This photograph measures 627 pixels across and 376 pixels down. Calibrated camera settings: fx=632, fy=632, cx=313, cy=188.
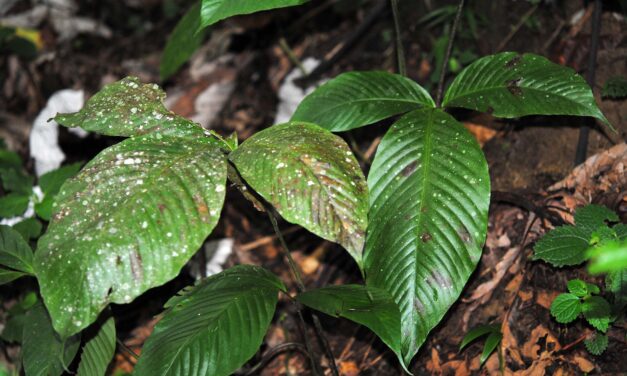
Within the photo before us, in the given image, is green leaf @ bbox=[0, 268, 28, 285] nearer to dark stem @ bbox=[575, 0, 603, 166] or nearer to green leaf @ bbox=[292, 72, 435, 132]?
green leaf @ bbox=[292, 72, 435, 132]

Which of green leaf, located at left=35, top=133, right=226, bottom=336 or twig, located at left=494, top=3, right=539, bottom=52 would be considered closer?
green leaf, located at left=35, top=133, right=226, bottom=336

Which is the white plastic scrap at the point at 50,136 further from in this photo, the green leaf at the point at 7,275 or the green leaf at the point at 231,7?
the green leaf at the point at 231,7

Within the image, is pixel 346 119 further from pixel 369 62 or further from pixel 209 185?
pixel 369 62

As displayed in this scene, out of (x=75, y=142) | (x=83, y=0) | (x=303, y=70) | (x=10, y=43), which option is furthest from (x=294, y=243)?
(x=83, y=0)

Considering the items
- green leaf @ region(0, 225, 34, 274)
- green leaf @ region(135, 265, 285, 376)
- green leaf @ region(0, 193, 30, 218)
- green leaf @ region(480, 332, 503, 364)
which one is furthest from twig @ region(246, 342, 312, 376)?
green leaf @ region(0, 193, 30, 218)

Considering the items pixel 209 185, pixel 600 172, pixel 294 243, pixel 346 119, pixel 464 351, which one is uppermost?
pixel 209 185

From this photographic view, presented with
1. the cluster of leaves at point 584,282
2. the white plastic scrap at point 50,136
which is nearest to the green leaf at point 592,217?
the cluster of leaves at point 584,282
